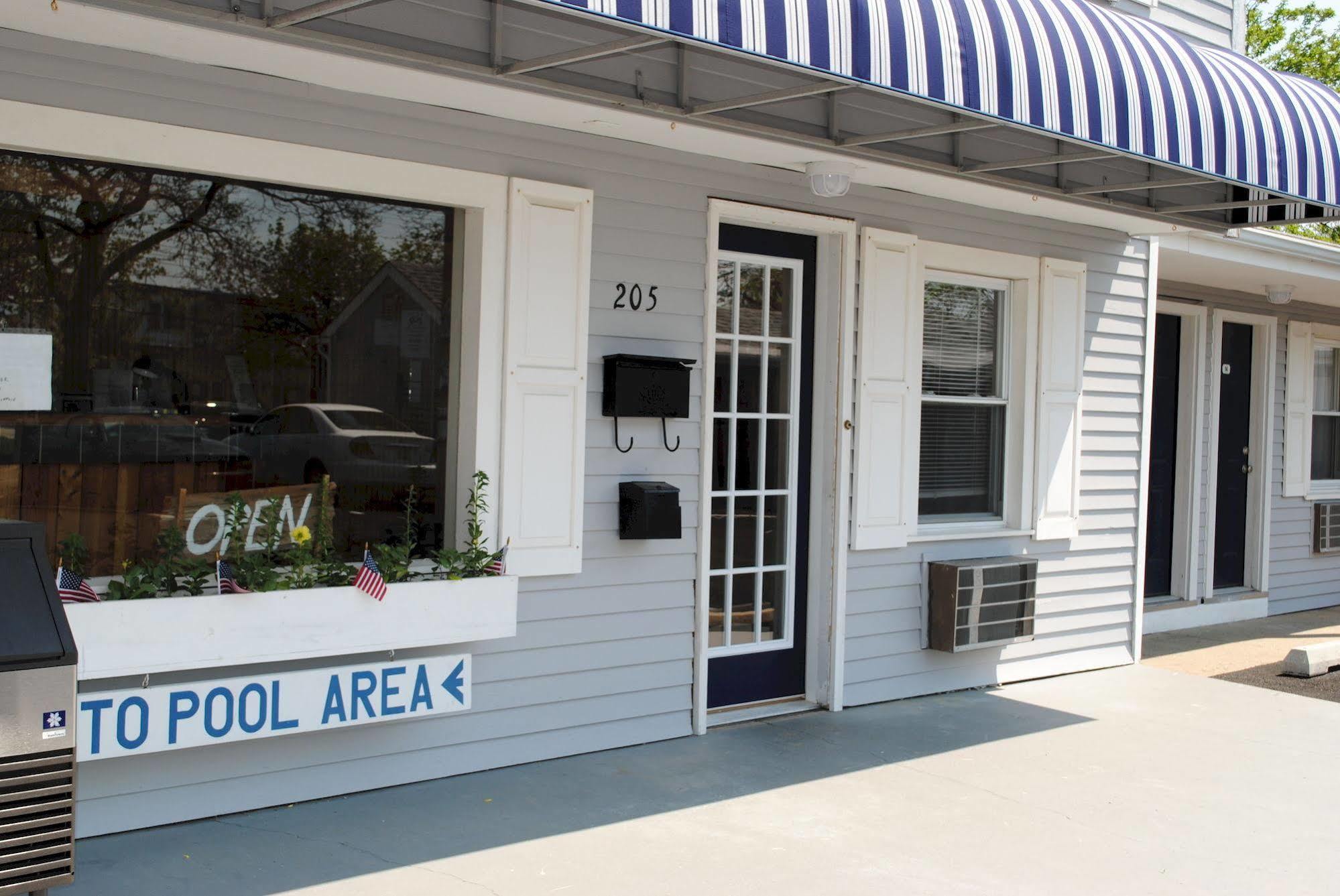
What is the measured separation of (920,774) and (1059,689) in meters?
1.98

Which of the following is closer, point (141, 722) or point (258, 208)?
point (141, 722)

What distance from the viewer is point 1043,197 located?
19.6ft

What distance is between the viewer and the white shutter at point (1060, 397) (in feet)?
21.8

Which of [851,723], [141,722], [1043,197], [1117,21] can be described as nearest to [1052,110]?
[1117,21]

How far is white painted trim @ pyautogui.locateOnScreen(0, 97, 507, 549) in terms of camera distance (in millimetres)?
3672

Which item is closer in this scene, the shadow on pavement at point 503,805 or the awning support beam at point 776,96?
the shadow on pavement at point 503,805

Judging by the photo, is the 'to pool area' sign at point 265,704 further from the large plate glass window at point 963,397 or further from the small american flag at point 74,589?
the large plate glass window at point 963,397

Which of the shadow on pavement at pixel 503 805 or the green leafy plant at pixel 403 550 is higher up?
the green leafy plant at pixel 403 550

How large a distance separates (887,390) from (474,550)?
8.05ft

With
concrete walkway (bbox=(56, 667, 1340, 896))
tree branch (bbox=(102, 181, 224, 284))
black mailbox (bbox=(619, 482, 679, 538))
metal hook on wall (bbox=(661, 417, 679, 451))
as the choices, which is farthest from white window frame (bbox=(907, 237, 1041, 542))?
tree branch (bbox=(102, 181, 224, 284))

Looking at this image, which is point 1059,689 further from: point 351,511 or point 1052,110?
point 351,511

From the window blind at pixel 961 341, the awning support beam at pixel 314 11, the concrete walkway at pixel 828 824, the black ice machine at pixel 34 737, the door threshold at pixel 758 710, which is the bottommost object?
the concrete walkway at pixel 828 824

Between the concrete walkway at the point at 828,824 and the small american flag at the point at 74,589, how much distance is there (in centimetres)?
79

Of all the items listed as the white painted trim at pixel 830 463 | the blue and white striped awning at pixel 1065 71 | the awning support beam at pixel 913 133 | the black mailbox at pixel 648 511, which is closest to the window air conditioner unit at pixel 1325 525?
the blue and white striped awning at pixel 1065 71
